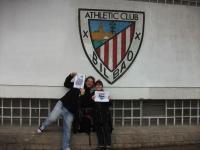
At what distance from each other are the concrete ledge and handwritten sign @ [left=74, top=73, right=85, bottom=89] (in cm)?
105

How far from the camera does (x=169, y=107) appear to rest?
12.0m

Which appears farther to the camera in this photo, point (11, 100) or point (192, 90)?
point (192, 90)

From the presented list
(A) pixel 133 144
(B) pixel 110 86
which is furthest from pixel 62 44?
(A) pixel 133 144

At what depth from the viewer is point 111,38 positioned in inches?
Result: 450

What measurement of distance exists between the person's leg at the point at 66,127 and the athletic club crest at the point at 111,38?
132 centimetres

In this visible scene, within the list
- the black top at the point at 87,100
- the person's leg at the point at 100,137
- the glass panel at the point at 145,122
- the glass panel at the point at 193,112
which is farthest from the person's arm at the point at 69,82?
the glass panel at the point at 193,112

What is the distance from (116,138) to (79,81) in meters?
1.52

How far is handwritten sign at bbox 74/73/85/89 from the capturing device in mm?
10789

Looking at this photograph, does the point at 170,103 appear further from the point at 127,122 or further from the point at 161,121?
the point at 127,122

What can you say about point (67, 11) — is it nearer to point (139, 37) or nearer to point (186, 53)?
point (139, 37)

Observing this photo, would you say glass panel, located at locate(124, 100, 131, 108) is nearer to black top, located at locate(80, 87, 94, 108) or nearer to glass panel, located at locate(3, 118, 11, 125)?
black top, located at locate(80, 87, 94, 108)

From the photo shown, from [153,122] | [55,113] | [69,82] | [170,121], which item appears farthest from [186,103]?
[55,113]

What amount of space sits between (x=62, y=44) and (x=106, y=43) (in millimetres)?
991

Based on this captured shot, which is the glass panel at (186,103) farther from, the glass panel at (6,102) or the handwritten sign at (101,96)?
the glass panel at (6,102)
